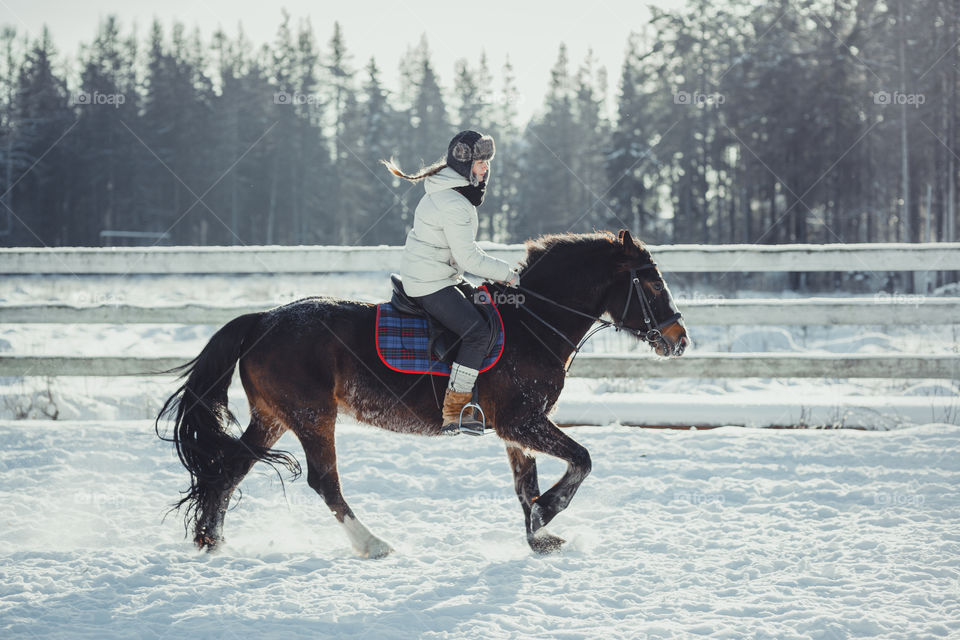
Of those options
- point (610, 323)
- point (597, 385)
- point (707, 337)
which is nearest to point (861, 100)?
point (707, 337)

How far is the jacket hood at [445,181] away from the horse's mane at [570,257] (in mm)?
748

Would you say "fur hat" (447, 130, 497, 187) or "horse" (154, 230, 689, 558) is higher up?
"fur hat" (447, 130, 497, 187)

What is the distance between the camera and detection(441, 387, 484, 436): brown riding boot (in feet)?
15.9

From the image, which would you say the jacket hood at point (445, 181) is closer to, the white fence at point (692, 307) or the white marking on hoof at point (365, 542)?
the white marking on hoof at point (365, 542)

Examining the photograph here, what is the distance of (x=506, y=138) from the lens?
52.5 m

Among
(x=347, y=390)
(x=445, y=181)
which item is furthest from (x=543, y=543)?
(x=445, y=181)

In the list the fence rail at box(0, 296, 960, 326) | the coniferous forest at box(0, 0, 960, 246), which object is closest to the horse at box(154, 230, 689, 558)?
the fence rail at box(0, 296, 960, 326)

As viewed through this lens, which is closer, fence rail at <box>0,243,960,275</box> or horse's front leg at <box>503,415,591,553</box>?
horse's front leg at <box>503,415,591,553</box>

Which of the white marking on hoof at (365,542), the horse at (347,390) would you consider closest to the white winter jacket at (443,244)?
the horse at (347,390)

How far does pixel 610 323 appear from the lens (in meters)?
5.12

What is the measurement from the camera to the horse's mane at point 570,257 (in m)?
5.19

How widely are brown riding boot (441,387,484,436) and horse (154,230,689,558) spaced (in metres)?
0.08

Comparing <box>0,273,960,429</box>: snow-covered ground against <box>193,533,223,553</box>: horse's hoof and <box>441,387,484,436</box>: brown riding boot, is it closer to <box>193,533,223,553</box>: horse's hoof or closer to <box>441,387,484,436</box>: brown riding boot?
<box>441,387,484,436</box>: brown riding boot

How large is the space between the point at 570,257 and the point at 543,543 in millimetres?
1913
